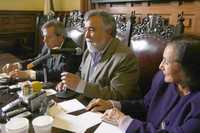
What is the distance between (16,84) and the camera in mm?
1634

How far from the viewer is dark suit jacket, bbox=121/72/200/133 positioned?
94 cm

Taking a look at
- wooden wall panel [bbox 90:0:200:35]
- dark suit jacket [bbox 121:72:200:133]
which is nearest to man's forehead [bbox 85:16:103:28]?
dark suit jacket [bbox 121:72:200:133]

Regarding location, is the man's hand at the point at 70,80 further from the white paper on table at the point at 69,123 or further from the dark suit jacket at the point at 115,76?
the white paper on table at the point at 69,123

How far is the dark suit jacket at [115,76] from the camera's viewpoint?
1478mm

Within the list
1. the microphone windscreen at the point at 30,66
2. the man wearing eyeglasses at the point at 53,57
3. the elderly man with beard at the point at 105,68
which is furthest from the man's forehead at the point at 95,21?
the microphone windscreen at the point at 30,66

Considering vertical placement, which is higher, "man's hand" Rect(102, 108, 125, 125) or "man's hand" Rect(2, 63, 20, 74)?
"man's hand" Rect(2, 63, 20, 74)

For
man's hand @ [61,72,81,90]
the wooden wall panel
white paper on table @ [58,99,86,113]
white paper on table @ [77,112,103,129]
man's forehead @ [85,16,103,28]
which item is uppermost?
the wooden wall panel

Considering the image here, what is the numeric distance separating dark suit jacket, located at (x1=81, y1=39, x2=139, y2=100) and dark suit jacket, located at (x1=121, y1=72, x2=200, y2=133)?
0.14 metres

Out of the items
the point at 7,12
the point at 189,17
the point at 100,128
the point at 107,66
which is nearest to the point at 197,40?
the point at 100,128

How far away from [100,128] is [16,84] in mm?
800

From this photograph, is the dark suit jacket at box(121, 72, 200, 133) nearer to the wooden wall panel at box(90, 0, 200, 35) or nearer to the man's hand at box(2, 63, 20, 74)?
the wooden wall panel at box(90, 0, 200, 35)

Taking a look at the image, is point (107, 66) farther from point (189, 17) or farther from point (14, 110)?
point (189, 17)

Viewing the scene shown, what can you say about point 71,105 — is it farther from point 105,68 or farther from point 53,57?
point 53,57

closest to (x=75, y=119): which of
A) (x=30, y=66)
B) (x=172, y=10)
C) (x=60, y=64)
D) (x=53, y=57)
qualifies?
(x=60, y=64)
